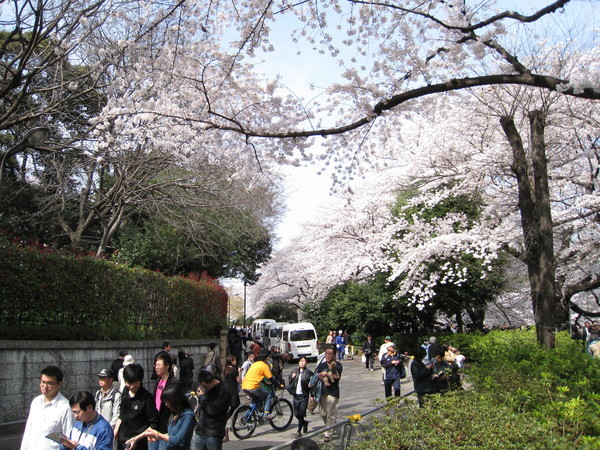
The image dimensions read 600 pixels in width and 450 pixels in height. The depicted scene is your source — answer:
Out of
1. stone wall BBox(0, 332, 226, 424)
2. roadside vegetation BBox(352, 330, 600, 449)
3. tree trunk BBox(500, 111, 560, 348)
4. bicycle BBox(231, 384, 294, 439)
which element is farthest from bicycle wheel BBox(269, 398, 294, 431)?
tree trunk BBox(500, 111, 560, 348)

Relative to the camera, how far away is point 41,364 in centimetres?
951

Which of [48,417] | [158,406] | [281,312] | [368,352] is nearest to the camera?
[48,417]

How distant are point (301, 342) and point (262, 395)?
65.1 feet

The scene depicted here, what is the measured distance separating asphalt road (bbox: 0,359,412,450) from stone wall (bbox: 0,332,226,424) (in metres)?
0.51

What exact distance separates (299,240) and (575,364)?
36.4 meters

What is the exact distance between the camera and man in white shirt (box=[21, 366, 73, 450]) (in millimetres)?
4312

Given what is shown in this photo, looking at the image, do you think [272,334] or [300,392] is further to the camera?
[272,334]

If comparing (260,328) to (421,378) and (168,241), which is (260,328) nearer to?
(168,241)

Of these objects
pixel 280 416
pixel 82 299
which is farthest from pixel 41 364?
pixel 280 416

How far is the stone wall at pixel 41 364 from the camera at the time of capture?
8.84m

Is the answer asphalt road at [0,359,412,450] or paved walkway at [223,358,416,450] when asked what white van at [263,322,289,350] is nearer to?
paved walkway at [223,358,416,450]

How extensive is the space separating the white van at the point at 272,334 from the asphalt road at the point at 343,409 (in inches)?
383

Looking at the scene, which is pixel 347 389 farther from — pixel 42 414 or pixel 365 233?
pixel 42 414

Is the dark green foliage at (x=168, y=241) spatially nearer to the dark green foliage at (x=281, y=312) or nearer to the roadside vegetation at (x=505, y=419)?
the roadside vegetation at (x=505, y=419)
